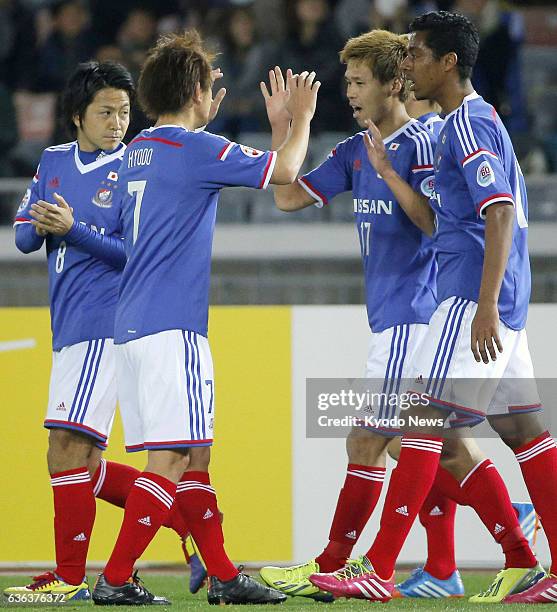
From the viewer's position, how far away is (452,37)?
4340 mm

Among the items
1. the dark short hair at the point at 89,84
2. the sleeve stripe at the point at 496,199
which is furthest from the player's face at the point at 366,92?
the dark short hair at the point at 89,84

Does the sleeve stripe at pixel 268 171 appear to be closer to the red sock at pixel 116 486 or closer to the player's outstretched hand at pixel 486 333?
the player's outstretched hand at pixel 486 333

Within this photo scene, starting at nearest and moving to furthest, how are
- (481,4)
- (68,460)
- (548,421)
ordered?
(68,460)
(548,421)
(481,4)

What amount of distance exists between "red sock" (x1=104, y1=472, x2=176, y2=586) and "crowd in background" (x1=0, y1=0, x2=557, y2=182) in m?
5.20

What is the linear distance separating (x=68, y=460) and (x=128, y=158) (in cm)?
114

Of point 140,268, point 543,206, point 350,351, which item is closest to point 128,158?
point 140,268

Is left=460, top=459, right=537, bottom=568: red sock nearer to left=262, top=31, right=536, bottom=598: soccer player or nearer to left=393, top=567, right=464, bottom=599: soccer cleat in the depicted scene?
left=262, top=31, right=536, bottom=598: soccer player

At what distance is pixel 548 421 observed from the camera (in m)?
5.58

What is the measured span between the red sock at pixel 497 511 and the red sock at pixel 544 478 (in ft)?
0.46

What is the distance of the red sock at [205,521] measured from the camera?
13.8 feet

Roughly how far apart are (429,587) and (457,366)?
3.56ft

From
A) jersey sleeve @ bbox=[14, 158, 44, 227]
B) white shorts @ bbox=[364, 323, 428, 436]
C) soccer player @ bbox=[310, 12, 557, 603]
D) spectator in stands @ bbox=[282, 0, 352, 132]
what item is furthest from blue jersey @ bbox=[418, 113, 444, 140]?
spectator in stands @ bbox=[282, 0, 352, 132]

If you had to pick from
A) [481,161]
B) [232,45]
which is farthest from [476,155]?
[232,45]

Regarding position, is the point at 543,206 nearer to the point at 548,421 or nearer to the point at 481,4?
the point at 481,4
